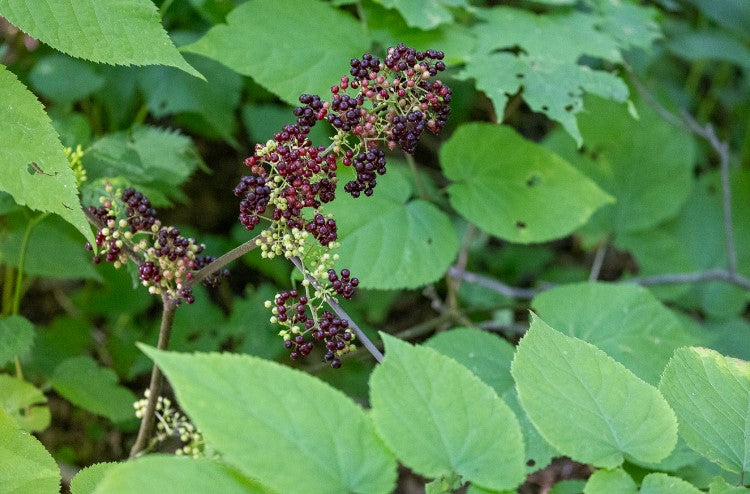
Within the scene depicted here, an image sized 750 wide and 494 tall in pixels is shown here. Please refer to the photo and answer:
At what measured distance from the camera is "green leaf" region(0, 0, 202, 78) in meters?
1.62

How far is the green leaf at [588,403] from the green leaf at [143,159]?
137 cm

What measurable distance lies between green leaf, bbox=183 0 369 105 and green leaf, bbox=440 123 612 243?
1.78 feet

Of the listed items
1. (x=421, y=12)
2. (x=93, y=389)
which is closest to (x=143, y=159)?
(x=93, y=389)

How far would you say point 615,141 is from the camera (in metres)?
3.60

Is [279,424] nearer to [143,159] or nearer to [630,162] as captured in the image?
[143,159]

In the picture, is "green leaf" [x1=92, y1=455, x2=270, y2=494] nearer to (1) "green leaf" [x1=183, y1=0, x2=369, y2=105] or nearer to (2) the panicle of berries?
(2) the panicle of berries

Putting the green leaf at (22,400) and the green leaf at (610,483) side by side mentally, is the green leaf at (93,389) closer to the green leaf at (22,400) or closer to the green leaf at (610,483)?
the green leaf at (22,400)

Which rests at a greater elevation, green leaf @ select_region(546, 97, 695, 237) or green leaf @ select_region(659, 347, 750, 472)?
green leaf @ select_region(659, 347, 750, 472)

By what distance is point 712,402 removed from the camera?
4.54 feet

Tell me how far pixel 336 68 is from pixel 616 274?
2.56 meters

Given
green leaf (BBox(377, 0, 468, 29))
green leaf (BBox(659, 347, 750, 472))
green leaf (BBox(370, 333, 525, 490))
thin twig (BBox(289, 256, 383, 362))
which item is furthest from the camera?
green leaf (BBox(377, 0, 468, 29))

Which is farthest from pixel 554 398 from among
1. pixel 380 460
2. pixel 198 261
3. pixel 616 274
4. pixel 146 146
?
pixel 616 274

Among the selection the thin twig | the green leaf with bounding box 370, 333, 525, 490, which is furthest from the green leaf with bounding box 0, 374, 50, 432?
the green leaf with bounding box 370, 333, 525, 490

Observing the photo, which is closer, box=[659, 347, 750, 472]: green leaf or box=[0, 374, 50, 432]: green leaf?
box=[659, 347, 750, 472]: green leaf
